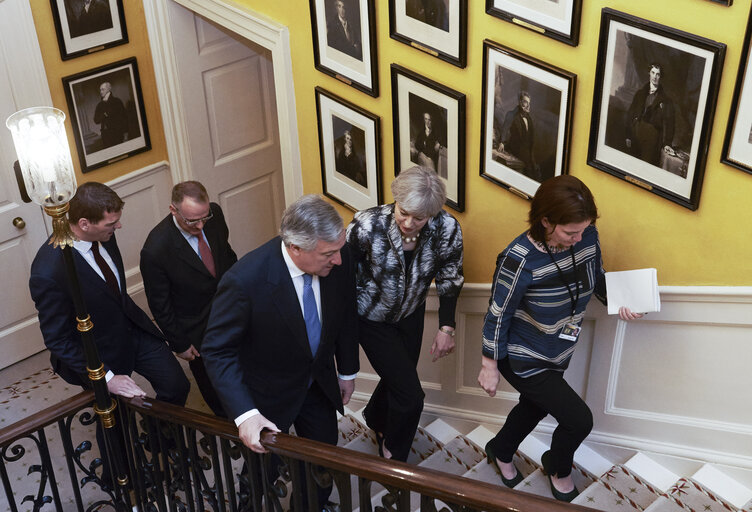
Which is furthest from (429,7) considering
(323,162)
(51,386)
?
(51,386)

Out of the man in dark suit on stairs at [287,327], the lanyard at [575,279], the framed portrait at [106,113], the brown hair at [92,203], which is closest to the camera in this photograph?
the man in dark suit on stairs at [287,327]

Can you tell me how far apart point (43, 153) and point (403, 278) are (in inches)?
61.7

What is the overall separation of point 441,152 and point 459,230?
49 cm

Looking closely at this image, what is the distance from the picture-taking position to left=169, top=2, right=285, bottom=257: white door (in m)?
5.73

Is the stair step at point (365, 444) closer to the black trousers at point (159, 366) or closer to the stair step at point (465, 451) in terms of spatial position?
the stair step at point (465, 451)

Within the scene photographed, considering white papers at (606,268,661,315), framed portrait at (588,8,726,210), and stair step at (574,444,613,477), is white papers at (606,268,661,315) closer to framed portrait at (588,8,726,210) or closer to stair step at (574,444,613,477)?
framed portrait at (588,8,726,210)

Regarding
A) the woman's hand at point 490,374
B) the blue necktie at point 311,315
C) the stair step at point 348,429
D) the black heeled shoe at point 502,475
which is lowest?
the stair step at point 348,429

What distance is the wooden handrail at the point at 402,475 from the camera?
2.18 m

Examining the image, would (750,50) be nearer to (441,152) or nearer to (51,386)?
(441,152)

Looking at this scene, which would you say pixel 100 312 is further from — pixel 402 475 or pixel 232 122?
pixel 232 122

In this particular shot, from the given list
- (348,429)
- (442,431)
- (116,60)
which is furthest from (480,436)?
(116,60)

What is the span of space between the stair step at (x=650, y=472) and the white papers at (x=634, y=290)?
789mm

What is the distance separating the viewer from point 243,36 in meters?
5.25

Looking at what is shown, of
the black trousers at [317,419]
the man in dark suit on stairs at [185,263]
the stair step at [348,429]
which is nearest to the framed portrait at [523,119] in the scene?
the black trousers at [317,419]
